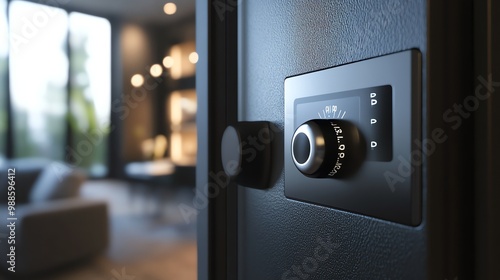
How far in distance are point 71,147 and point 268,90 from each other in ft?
1.00

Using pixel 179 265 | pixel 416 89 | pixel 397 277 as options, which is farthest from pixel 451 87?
pixel 179 265

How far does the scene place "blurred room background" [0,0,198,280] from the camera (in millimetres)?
486

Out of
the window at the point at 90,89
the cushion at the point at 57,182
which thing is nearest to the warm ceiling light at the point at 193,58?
the window at the point at 90,89

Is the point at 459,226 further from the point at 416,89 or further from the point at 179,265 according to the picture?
the point at 179,265

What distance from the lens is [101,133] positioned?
52 cm

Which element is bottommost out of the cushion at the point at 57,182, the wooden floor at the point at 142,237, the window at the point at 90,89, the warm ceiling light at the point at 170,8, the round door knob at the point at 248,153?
the wooden floor at the point at 142,237

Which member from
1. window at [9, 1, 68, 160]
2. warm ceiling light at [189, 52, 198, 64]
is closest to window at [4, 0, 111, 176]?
window at [9, 1, 68, 160]

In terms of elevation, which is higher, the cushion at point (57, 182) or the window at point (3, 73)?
the window at point (3, 73)

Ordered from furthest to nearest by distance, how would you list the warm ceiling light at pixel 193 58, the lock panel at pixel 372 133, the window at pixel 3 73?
the warm ceiling light at pixel 193 58
the window at pixel 3 73
the lock panel at pixel 372 133

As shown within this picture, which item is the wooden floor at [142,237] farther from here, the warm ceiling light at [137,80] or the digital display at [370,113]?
the digital display at [370,113]

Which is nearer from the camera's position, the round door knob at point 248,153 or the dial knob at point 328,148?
the dial knob at point 328,148

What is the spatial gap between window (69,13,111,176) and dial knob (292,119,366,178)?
300 millimetres

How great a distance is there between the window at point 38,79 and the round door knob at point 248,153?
0.24 metres

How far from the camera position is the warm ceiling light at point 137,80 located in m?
0.54
